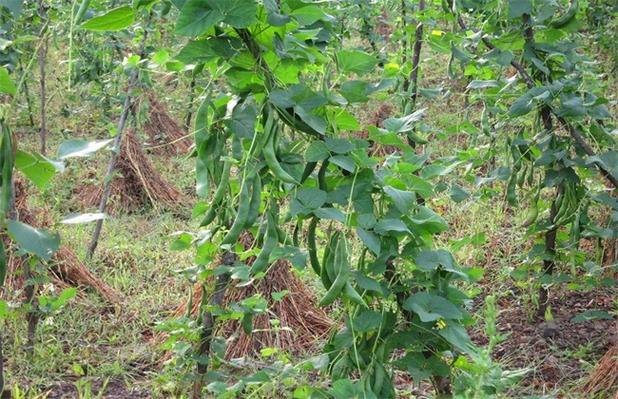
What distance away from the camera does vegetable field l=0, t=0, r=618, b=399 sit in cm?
152

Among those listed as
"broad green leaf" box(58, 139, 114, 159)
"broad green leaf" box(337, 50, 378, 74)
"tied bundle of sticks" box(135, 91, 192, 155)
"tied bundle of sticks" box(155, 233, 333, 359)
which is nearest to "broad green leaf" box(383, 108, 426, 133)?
"broad green leaf" box(337, 50, 378, 74)

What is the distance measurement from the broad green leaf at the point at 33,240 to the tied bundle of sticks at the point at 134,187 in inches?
165

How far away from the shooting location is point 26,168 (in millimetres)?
1146

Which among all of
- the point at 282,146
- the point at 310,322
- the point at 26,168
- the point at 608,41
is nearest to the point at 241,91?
the point at 282,146

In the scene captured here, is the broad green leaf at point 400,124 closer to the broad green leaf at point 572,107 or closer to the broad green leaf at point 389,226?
the broad green leaf at point 389,226

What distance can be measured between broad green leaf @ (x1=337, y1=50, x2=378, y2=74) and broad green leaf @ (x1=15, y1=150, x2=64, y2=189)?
0.69 meters

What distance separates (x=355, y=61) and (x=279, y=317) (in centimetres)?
193

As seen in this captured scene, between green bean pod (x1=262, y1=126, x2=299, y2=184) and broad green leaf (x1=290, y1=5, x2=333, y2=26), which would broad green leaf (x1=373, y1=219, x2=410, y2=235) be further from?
broad green leaf (x1=290, y1=5, x2=333, y2=26)

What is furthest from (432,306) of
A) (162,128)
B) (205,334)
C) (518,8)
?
(162,128)

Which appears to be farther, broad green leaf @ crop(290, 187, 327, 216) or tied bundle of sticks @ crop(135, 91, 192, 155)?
tied bundle of sticks @ crop(135, 91, 192, 155)

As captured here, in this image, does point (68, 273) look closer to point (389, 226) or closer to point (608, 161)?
point (608, 161)

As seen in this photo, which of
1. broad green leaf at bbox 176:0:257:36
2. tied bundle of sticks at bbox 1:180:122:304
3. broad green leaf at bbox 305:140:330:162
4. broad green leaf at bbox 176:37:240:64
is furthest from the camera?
tied bundle of sticks at bbox 1:180:122:304

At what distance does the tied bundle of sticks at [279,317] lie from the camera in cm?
322

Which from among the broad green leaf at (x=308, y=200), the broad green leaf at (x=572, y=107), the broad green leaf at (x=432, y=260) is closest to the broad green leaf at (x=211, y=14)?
the broad green leaf at (x=308, y=200)
